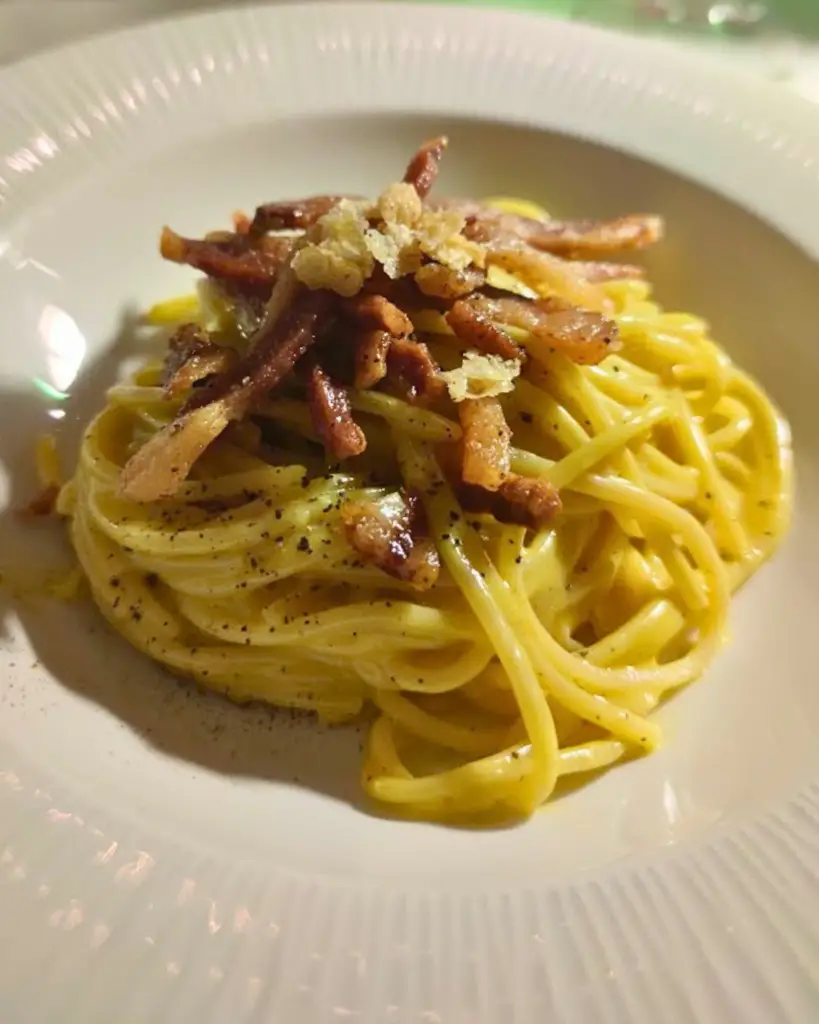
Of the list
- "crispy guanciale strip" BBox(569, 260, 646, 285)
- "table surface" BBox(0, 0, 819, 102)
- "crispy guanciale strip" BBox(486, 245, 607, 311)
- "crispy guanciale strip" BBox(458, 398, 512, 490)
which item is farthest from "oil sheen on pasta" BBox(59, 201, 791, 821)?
"table surface" BBox(0, 0, 819, 102)

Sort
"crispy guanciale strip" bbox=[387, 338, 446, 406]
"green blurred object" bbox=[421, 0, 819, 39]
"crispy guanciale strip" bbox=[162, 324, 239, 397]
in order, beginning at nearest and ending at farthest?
"crispy guanciale strip" bbox=[387, 338, 446, 406], "crispy guanciale strip" bbox=[162, 324, 239, 397], "green blurred object" bbox=[421, 0, 819, 39]

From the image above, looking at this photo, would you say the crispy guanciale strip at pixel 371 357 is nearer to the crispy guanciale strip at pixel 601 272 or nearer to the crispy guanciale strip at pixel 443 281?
the crispy guanciale strip at pixel 443 281

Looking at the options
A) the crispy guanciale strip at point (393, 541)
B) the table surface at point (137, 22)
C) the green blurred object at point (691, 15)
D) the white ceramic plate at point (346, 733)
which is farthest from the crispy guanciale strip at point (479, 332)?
the green blurred object at point (691, 15)

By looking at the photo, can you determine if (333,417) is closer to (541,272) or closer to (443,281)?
(443,281)

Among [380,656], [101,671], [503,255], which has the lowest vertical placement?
[101,671]

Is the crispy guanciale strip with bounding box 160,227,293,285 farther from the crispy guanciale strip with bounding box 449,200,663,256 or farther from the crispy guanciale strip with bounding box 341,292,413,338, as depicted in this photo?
the crispy guanciale strip with bounding box 449,200,663,256

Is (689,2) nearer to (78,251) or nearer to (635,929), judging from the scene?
(78,251)

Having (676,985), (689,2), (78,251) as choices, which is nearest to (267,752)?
(676,985)
